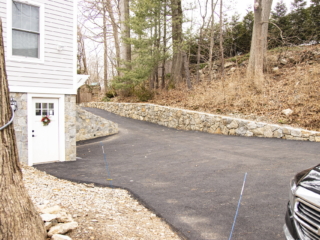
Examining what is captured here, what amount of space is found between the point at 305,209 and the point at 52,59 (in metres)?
8.20

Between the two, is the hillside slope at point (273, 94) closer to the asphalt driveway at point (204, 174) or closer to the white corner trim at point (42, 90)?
the asphalt driveway at point (204, 174)

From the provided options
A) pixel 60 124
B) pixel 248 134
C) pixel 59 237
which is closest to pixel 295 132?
pixel 248 134

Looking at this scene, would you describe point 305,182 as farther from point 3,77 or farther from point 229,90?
point 229,90

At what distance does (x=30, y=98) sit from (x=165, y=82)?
13.6 m

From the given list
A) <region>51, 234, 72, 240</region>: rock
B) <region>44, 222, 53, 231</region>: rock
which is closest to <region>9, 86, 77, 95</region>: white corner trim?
<region>44, 222, 53, 231</region>: rock

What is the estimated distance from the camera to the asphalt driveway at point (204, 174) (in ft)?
12.3

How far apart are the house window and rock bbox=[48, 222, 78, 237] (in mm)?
6466

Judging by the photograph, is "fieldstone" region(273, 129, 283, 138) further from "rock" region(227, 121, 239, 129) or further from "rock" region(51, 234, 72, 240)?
"rock" region(51, 234, 72, 240)

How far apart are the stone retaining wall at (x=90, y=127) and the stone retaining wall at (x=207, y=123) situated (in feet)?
11.3

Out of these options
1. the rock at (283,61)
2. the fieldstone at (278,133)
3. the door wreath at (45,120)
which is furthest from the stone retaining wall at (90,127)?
the rock at (283,61)

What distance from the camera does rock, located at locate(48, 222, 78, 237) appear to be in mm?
2944

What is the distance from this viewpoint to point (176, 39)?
1814 centimetres

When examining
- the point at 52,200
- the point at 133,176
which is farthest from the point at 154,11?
the point at 52,200

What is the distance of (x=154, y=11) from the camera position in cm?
1727
